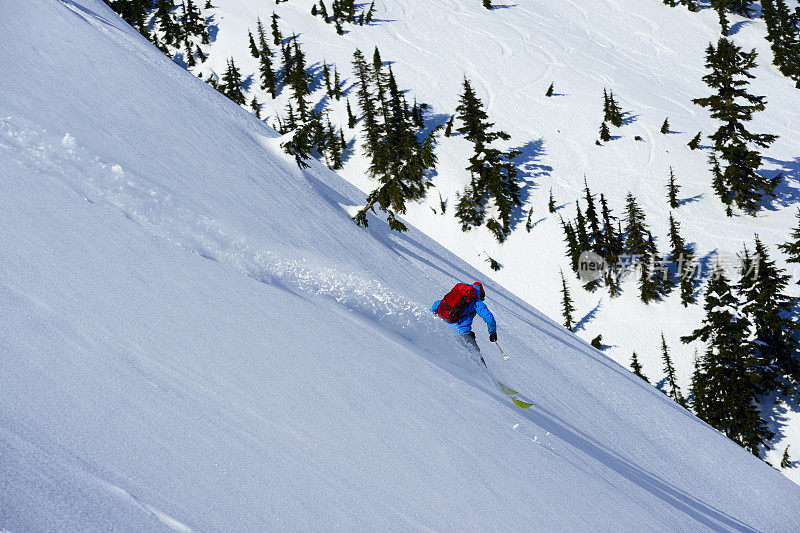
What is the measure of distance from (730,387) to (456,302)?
2956 centimetres

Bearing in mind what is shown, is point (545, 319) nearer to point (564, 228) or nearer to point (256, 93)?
point (564, 228)

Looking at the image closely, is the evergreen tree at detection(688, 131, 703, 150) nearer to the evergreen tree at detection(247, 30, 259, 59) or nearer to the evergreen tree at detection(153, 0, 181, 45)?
the evergreen tree at detection(247, 30, 259, 59)

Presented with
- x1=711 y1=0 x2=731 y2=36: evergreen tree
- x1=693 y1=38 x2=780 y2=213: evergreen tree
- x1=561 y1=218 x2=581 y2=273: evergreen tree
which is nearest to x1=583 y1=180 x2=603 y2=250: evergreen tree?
x1=561 y1=218 x2=581 y2=273: evergreen tree

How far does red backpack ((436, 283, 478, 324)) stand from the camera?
774 centimetres

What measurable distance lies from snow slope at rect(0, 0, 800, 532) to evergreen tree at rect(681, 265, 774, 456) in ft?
68.2

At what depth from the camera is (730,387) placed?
93.4 feet

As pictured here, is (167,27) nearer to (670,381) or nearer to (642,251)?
(642,251)

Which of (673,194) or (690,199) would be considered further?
(690,199)

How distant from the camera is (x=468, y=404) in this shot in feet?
19.1

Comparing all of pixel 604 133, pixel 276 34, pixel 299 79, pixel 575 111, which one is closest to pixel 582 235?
pixel 604 133

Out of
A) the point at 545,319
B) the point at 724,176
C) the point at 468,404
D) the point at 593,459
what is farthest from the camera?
the point at 724,176

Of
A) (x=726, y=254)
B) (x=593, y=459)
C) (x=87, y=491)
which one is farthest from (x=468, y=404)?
(x=726, y=254)

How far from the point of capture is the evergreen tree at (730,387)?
27578 millimetres

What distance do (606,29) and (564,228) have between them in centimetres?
5795
